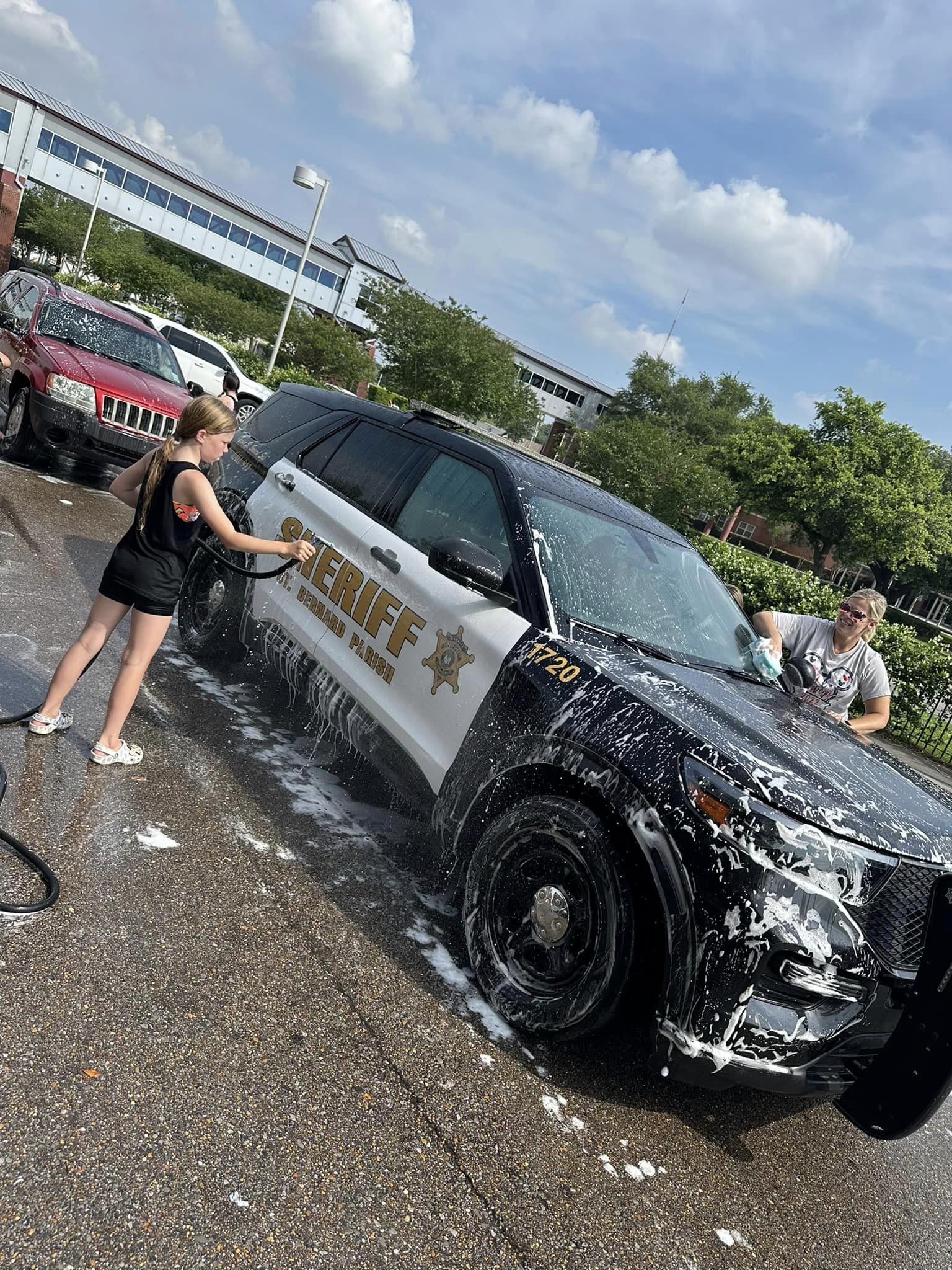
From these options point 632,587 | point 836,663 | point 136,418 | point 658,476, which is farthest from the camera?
point 658,476

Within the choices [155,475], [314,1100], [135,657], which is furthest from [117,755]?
[314,1100]

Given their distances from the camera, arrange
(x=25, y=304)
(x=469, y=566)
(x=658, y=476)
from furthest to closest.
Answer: (x=658, y=476)
(x=25, y=304)
(x=469, y=566)

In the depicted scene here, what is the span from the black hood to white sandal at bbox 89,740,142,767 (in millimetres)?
2093

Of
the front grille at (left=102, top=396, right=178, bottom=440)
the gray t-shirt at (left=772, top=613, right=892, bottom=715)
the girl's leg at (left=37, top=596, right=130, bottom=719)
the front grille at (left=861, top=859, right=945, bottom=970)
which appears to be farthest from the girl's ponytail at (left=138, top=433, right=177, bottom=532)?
the front grille at (left=102, top=396, right=178, bottom=440)

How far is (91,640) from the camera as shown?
12.4 ft

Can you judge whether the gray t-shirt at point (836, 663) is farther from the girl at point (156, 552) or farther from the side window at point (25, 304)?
the side window at point (25, 304)

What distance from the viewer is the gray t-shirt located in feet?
17.0

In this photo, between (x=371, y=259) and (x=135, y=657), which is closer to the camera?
(x=135, y=657)

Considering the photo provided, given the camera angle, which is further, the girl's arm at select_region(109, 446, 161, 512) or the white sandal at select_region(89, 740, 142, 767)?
the girl's arm at select_region(109, 446, 161, 512)

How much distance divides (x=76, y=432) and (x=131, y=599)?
18.9ft

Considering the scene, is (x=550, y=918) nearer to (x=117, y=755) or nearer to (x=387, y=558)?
(x=387, y=558)

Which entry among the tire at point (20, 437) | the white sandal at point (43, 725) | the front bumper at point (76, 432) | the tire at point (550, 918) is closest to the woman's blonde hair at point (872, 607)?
the tire at point (550, 918)

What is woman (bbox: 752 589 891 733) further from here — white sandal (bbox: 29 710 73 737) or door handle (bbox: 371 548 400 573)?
white sandal (bbox: 29 710 73 737)

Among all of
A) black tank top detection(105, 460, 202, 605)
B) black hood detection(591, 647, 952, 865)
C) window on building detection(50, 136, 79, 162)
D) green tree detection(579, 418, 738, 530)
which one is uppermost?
window on building detection(50, 136, 79, 162)
